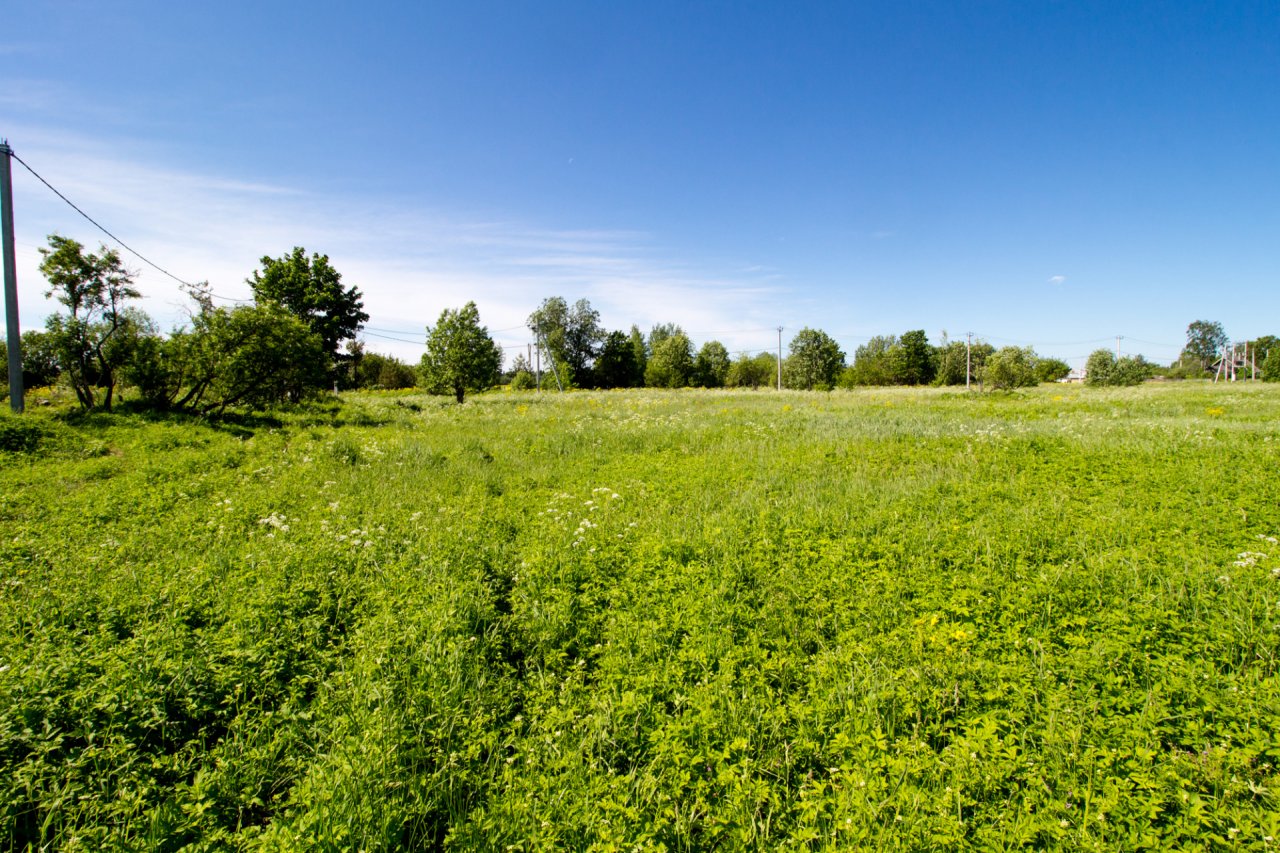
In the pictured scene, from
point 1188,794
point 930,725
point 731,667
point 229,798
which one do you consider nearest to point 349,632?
point 229,798

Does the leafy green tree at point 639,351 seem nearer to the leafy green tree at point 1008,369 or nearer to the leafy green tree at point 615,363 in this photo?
the leafy green tree at point 615,363

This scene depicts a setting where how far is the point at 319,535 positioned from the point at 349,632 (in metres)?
2.73

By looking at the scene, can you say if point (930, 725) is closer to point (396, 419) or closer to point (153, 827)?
point (153, 827)

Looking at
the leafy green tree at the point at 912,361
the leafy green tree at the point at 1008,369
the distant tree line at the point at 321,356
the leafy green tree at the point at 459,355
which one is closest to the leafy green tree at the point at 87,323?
the distant tree line at the point at 321,356

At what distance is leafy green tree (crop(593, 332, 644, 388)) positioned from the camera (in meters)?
76.4

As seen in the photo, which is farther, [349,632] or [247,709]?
[349,632]

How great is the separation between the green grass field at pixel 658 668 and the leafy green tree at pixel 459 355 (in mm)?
26455

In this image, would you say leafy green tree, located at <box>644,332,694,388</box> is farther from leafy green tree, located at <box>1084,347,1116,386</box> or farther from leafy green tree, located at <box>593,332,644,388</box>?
leafy green tree, located at <box>1084,347,1116,386</box>

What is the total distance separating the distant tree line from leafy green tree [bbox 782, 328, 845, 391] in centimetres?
11

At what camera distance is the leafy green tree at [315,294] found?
123 feet

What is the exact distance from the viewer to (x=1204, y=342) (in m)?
109

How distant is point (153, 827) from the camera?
285cm

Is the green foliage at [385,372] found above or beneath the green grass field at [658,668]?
above

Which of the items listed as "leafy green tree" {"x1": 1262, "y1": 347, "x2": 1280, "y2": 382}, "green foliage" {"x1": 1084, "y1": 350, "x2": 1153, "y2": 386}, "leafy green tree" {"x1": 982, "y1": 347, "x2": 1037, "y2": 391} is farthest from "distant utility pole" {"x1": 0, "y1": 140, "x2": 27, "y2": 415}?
"leafy green tree" {"x1": 1262, "y1": 347, "x2": 1280, "y2": 382}
